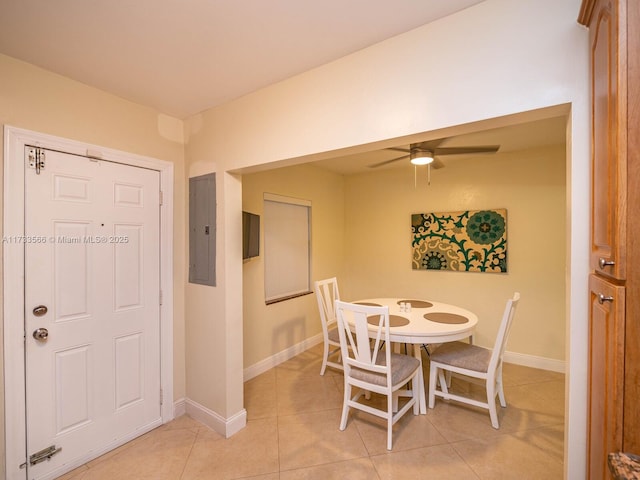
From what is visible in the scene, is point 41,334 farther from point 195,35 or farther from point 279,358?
point 279,358

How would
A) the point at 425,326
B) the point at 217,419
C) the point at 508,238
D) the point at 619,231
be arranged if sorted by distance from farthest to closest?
the point at 508,238
the point at 425,326
the point at 217,419
the point at 619,231

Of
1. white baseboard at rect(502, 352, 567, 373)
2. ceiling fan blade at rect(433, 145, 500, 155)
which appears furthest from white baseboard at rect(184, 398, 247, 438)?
white baseboard at rect(502, 352, 567, 373)

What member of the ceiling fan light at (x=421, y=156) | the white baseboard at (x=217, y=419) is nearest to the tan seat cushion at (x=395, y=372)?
the white baseboard at (x=217, y=419)

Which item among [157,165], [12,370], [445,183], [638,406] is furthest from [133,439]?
[445,183]

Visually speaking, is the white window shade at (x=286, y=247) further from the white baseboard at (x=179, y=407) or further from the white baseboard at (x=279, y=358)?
the white baseboard at (x=179, y=407)

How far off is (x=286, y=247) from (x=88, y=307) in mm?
2133

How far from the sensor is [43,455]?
6.00 feet

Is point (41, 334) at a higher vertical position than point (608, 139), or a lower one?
lower

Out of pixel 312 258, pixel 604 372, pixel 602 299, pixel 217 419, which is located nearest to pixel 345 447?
pixel 217 419

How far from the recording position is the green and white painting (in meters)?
3.53

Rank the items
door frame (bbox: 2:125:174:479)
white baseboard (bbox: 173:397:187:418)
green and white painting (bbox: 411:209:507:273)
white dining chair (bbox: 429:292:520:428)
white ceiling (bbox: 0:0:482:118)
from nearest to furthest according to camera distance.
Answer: white ceiling (bbox: 0:0:482:118) < door frame (bbox: 2:125:174:479) < white dining chair (bbox: 429:292:520:428) < white baseboard (bbox: 173:397:187:418) < green and white painting (bbox: 411:209:507:273)

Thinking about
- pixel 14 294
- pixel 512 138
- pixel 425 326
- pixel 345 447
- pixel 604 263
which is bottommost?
pixel 345 447

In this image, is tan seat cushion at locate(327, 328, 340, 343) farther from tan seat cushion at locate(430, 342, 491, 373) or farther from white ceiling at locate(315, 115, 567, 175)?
white ceiling at locate(315, 115, 567, 175)

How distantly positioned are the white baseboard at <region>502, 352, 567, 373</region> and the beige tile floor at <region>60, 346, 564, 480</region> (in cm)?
60
